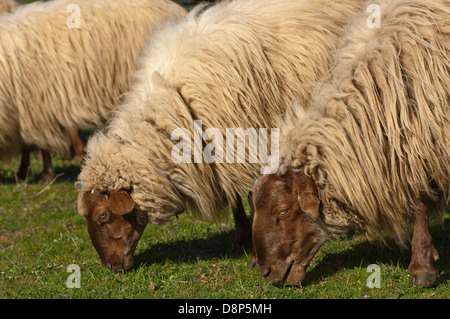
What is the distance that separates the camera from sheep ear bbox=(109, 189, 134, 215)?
4.66m

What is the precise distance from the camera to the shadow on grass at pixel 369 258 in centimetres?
468

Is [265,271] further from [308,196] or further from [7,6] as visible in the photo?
[7,6]

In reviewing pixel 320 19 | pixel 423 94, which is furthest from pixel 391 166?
pixel 320 19

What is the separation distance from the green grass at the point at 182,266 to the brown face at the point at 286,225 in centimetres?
17

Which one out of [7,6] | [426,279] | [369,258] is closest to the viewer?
[426,279]

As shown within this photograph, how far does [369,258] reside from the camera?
503 cm

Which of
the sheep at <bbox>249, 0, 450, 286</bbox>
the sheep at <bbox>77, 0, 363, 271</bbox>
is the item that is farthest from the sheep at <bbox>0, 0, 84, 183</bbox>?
the sheep at <bbox>249, 0, 450, 286</bbox>

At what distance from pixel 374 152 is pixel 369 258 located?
130 cm

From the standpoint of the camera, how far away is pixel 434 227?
577 centimetres

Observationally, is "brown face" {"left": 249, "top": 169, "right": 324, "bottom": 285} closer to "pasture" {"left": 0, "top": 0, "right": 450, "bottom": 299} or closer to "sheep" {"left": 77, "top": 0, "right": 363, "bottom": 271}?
"pasture" {"left": 0, "top": 0, "right": 450, "bottom": 299}

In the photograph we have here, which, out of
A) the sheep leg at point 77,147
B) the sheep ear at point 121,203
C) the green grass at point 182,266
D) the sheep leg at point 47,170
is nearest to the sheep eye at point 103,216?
the sheep ear at point 121,203

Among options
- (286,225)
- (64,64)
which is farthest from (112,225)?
(64,64)

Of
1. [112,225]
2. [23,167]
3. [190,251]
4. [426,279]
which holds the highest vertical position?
[426,279]
